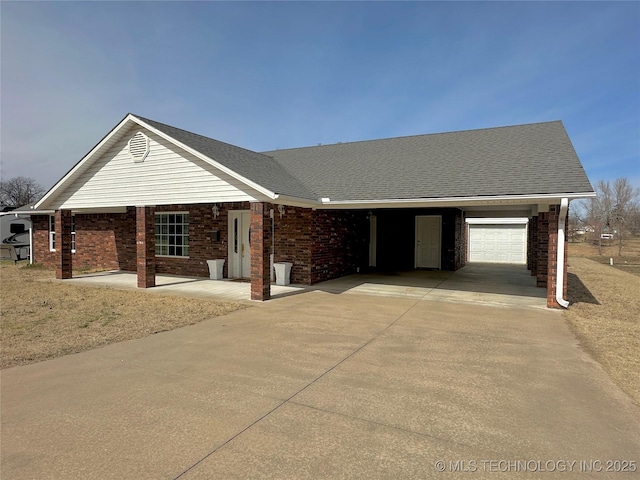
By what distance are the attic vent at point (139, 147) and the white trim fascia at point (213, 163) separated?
47cm

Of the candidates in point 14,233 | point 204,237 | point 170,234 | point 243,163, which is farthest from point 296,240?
point 14,233

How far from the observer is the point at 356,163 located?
1389cm

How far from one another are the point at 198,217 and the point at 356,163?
6.13 metres

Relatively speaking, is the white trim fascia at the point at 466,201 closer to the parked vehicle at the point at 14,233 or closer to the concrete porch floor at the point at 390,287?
the concrete porch floor at the point at 390,287

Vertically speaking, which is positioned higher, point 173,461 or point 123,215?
→ point 123,215

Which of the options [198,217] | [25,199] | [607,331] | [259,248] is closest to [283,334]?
[259,248]

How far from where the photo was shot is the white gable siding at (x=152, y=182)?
10.2 m

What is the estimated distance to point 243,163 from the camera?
11125 mm

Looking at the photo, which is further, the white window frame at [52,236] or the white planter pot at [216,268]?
the white window frame at [52,236]

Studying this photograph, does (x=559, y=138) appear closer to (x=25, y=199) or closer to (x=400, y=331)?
(x=400, y=331)

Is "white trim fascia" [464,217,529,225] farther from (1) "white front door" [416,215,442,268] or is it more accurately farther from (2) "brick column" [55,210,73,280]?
(2) "brick column" [55,210,73,280]

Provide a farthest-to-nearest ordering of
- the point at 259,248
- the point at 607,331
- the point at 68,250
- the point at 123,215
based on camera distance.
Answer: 1. the point at 123,215
2. the point at 68,250
3. the point at 259,248
4. the point at 607,331

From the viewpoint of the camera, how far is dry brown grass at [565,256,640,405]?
5023 millimetres

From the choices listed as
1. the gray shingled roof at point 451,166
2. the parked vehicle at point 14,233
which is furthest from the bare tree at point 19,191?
the gray shingled roof at point 451,166
